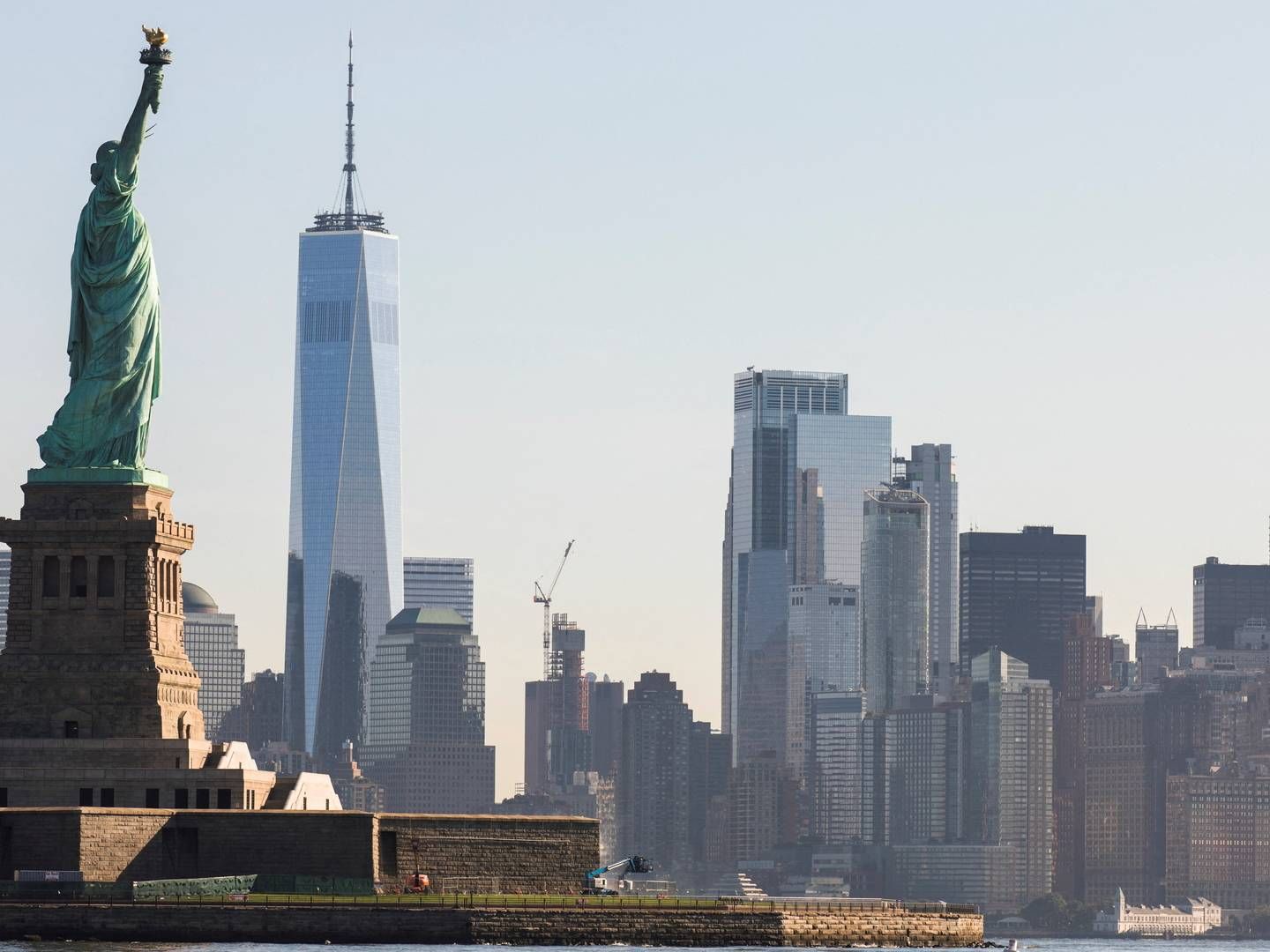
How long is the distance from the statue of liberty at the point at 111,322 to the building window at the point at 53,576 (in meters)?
4.07

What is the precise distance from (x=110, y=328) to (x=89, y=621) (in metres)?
11.7

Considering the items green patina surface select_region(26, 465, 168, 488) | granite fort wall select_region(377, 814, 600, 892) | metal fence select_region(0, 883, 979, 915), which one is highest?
green patina surface select_region(26, 465, 168, 488)

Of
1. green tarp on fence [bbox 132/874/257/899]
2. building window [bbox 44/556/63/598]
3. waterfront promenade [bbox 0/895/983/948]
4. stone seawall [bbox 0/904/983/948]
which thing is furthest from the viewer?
building window [bbox 44/556/63/598]

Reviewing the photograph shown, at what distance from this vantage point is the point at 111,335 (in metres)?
138

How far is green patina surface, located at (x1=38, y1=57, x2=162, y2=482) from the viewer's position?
449 ft

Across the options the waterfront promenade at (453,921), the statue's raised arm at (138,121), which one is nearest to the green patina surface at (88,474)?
the statue's raised arm at (138,121)

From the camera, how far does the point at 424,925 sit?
405 feet

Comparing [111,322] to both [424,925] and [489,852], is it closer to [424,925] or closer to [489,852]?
[489,852]

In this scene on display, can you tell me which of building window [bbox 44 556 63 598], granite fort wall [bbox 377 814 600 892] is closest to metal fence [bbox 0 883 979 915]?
granite fort wall [bbox 377 814 600 892]

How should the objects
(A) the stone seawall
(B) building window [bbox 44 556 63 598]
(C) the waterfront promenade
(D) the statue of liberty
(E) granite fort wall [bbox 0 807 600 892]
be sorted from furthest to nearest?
(D) the statue of liberty, (B) building window [bbox 44 556 63 598], (E) granite fort wall [bbox 0 807 600 892], (C) the waterfront promenade, (A) the stone seawall

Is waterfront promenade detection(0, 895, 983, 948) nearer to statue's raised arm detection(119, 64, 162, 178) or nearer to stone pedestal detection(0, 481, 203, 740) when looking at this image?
stone pedestal detection(0, 481, 203, 740)

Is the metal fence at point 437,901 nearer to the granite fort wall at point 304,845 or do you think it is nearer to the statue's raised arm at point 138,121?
the granite fort wall at point 304,845

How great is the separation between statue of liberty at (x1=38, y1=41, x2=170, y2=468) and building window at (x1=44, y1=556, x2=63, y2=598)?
13.4ft

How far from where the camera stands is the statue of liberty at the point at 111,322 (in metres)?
137
